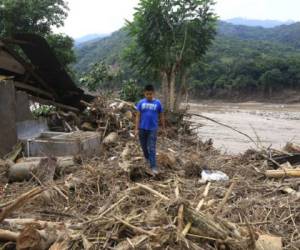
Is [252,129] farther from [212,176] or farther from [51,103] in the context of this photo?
[212,176]

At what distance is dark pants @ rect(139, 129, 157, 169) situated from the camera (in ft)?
27.8

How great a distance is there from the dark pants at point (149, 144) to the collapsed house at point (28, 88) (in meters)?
1.95

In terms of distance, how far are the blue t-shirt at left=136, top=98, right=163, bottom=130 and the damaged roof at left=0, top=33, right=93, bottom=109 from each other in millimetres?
4065

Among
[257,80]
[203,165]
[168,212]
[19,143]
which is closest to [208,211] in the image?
[168,212]

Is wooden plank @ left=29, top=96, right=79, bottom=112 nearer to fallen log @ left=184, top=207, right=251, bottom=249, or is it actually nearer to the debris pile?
the debris pile

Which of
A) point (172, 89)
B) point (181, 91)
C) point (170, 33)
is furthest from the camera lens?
point (170, 33)

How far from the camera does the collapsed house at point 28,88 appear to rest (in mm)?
10305

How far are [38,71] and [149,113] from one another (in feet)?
15.8

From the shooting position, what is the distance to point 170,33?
21594 millimetres

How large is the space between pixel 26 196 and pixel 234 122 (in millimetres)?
34826

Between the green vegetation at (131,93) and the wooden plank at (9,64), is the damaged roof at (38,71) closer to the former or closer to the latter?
the wooden plank at (9,64)

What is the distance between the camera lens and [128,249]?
487 centimetres

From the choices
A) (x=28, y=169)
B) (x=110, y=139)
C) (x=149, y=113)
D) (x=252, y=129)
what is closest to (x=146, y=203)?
(x=149, y=113)

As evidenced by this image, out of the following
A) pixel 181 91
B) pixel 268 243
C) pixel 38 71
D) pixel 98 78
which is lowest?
pixel 268 243
